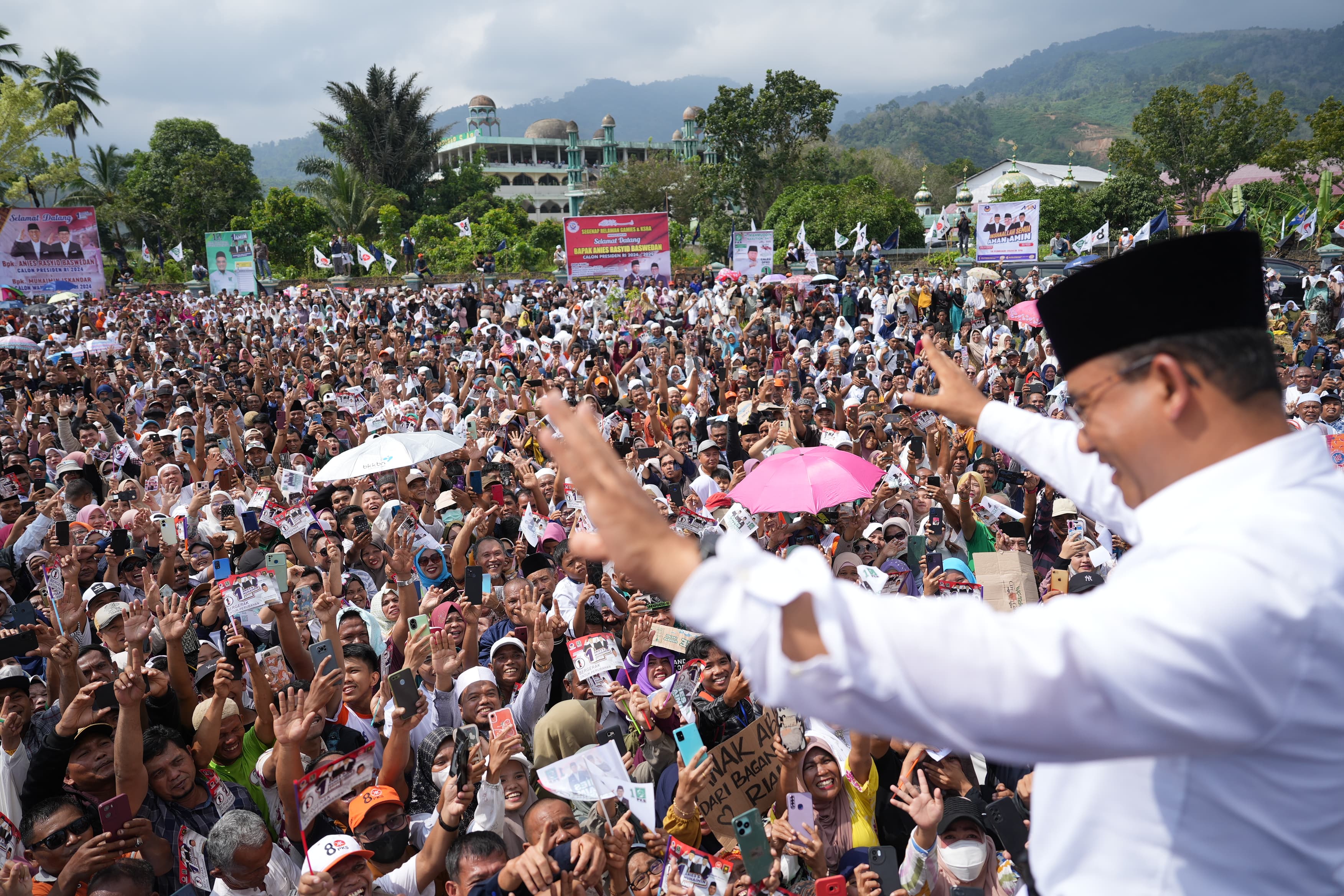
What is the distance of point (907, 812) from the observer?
3.43 m

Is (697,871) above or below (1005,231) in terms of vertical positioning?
below

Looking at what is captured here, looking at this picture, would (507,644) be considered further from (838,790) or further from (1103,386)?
(1103,386)

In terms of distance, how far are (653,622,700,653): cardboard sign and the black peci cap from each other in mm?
2954

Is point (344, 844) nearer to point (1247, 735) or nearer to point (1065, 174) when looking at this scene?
point (1247, 735)

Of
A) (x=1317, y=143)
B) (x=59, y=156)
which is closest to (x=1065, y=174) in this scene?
(x=1317, y=143)

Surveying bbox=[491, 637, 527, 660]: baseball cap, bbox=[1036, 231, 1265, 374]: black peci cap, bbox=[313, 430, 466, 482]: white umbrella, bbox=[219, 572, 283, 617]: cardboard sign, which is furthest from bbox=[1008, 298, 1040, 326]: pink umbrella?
bbox=[1036, 231, 1265, 374]: black peci cap

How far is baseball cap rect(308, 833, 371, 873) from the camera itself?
9.80 feet

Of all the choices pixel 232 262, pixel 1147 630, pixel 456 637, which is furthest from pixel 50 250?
pixel 1147 630

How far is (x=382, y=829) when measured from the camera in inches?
136

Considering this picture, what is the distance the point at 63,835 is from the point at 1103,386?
3755 mm

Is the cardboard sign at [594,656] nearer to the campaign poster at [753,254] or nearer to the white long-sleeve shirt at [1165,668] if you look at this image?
the white long-sleeve shirt at [1165,668]

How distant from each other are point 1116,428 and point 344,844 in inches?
114

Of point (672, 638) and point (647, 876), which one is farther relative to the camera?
point (672, 638)

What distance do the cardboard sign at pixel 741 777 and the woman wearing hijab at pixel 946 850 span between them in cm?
48
